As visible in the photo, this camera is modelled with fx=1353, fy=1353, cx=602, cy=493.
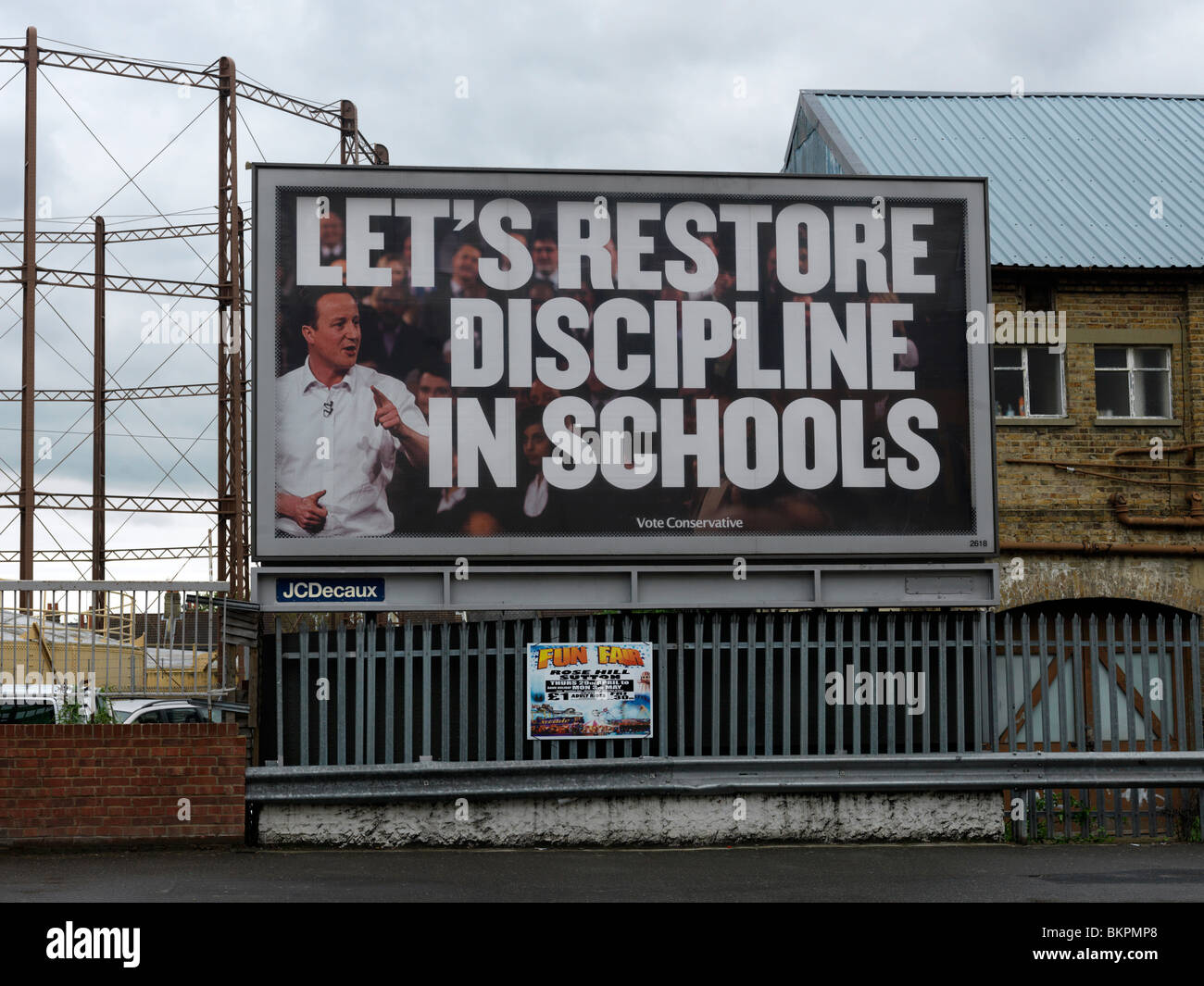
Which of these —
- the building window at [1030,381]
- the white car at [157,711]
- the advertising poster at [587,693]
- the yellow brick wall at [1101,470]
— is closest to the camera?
the advertising poster at [587,693]

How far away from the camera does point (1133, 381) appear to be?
17891 millimetres

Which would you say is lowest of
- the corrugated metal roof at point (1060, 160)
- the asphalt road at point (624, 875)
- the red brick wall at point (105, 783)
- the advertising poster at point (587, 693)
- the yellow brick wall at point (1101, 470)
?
the asphalt road at point (624, 875)

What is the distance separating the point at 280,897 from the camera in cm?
931

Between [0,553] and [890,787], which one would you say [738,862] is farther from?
[0,553]

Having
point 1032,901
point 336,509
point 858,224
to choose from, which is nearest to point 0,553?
point 336,509

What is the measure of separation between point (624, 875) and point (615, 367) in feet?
14.9

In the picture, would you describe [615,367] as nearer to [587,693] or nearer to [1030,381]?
[587,693]

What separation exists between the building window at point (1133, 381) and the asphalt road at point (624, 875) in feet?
24.7

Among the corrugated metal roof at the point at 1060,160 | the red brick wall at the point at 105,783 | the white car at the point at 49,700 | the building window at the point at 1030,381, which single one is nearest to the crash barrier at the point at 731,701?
the red brick wall at the point at 105,783

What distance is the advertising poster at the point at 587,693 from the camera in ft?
38.9

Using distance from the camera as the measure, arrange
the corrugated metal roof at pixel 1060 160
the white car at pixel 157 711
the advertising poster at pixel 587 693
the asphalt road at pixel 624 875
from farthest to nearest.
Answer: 1. the corrugated metal roof at pixel 1060 160
2. the white car at pixel 157 711
3. the advertising poster at pixel 587 693
4. the asphalt road at pixel 624 875

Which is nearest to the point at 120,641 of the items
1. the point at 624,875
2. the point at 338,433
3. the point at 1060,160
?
the point at 338,433

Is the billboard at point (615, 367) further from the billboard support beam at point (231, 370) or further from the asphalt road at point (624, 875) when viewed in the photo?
the billboard support beam at point (231, 370)

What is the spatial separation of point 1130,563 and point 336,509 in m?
10.6
